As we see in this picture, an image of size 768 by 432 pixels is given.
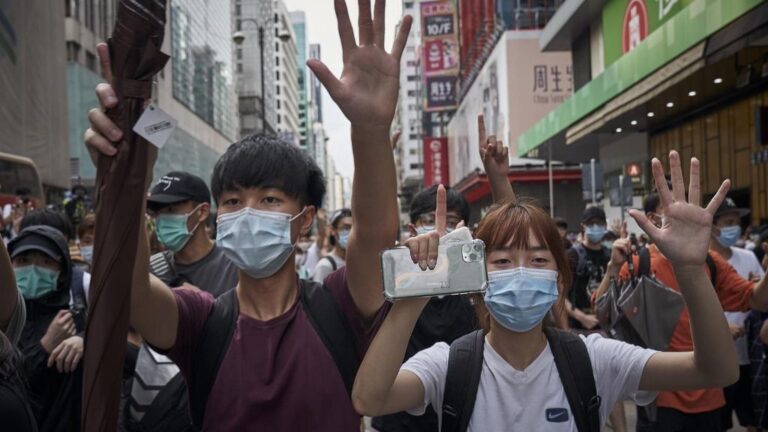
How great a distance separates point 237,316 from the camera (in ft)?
7.41

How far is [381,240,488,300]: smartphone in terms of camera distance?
1738mm

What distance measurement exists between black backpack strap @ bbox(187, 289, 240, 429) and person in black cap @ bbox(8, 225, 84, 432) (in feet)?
3.84

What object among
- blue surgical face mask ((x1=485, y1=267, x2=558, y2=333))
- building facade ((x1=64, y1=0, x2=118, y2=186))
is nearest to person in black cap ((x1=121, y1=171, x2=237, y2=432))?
blue surgical face mask ((x1=485, y1=267, x2=558, y2=333))

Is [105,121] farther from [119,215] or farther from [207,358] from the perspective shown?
[207,358]

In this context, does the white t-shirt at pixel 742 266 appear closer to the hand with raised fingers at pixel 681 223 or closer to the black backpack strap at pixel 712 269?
the black backpack strap at pixel 712 269

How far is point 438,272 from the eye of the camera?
5.72ft

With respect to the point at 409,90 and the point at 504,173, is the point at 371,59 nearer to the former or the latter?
the point at 504,173

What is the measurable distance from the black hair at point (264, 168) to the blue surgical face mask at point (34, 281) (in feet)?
4.50

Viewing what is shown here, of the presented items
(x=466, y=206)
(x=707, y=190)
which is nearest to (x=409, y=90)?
(x=707, y=190)

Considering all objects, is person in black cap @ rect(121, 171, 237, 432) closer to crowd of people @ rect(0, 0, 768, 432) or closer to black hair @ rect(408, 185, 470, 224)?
crowd of people @ rect(0, 0, 768, 432)

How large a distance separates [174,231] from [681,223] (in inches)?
114

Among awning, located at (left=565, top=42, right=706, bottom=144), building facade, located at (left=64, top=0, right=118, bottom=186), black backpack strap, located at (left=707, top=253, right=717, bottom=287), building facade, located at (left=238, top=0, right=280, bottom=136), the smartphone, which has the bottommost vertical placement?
black backpack strap, located at (left=707, top=253, right=717, bottom=287)

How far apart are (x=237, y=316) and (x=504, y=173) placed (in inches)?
64.1

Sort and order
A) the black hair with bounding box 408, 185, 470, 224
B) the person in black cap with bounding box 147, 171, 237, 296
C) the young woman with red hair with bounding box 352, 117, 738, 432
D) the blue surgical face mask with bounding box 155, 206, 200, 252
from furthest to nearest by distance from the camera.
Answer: the black hair with bounding box 408, 185, 470, 224 → the blue surgical face mask with bounding box 155, 206, 200, 252 → the person in black cap with bounding box 147, 171, 237, 296 → the young woman with red hair with bounding box 352, 117, 738, 432
